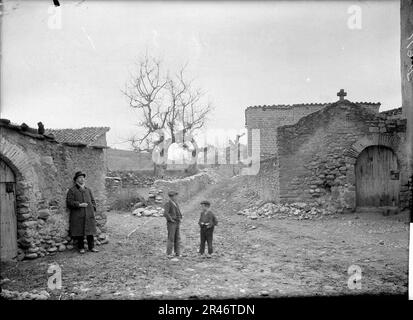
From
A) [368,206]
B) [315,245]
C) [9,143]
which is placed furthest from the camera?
[368,206]

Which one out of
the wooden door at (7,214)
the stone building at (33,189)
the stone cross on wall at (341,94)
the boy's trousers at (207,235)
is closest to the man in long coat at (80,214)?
the stone building at (33,189)

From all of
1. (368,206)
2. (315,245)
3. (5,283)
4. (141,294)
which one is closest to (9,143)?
(5,283)

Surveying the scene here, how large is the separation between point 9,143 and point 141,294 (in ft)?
11.6

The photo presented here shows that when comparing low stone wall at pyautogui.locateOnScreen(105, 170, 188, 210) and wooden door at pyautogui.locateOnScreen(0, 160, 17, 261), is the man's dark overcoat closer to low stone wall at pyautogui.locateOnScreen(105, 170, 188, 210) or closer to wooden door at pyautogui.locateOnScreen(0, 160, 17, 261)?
wooden door at pyautogui.locateOnScreen(0, 160, 17, 261)

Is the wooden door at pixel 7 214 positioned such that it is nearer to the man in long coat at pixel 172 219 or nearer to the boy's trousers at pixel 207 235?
the man in long coat at pixel 172 219

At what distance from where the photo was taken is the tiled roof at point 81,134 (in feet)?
74.7

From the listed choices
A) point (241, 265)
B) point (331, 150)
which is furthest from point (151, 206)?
point (241, 265)

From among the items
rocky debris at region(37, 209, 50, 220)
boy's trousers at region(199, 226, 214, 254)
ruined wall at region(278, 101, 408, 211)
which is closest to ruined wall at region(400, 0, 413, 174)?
ruined wall at region(278, 101, 408, 211)

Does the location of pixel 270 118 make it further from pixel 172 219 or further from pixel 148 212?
pixel 172 219

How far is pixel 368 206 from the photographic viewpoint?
10055mm

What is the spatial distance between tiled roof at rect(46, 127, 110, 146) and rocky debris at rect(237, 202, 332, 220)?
1608 centimetres

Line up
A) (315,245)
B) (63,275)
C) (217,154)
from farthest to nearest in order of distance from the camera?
(217,154) < (315,245) < (63,275)

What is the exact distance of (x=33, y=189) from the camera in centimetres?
572
